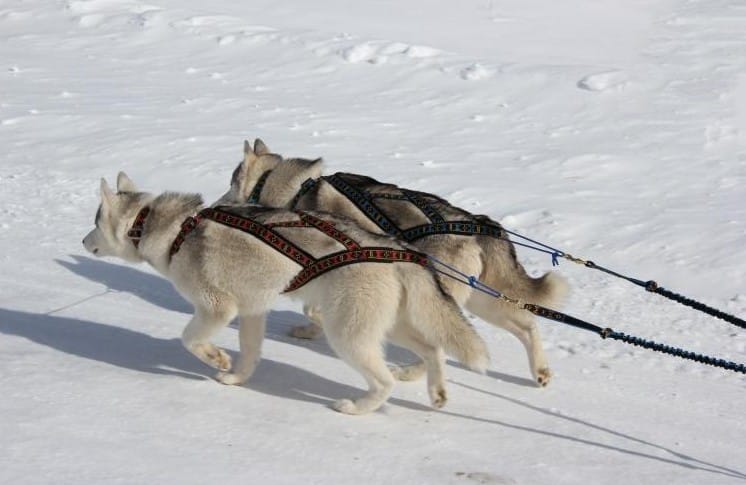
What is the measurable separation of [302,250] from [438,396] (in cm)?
107

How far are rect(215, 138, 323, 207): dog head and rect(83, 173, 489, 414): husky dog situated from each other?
90 cm

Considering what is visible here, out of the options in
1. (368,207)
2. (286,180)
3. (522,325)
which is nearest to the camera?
(522,325)

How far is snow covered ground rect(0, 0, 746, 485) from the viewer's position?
4512mm

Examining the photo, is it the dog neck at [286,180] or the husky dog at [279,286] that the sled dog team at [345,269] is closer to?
the husky dog at [279,286]

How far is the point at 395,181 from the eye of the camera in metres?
9.30

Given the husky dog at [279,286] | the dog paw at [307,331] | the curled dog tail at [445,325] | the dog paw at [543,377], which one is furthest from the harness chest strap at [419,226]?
the dog paw at [307,331]

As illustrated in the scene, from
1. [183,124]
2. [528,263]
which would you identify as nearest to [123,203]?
[528,263]

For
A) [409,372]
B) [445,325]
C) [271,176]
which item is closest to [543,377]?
[409,372]

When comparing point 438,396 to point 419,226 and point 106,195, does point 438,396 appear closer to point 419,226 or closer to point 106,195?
point 419,226

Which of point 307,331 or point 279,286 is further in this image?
point 307,331

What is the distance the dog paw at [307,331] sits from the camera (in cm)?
629

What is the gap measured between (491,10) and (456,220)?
36.4ft

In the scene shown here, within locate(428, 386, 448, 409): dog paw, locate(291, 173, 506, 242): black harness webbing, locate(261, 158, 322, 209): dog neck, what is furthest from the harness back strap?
locate(428, 386, 448, 409): dog paw

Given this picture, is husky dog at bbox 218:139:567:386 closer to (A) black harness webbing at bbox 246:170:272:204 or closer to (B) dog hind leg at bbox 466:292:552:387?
(B) dog hind leg at bbox 466:292:552:387
